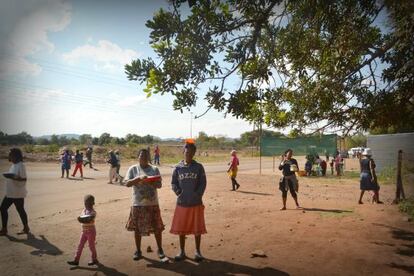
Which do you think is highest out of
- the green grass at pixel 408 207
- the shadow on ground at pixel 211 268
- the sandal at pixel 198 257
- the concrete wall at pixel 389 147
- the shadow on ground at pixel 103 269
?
the concrete wall at pixel 389 147

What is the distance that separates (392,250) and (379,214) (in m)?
3.60

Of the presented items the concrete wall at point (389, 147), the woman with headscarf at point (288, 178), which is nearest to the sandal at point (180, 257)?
the woman with headscarf at point (288, 178)

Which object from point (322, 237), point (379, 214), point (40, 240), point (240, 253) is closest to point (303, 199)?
point (379, 214)

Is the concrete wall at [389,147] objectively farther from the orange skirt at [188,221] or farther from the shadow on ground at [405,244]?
the orange skirt at [188,221]

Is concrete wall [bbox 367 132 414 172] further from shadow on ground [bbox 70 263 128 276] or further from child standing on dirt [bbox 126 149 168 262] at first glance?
shadow on ground [bbox 70 263 128 276]

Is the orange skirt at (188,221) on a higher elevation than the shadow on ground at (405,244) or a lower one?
higher

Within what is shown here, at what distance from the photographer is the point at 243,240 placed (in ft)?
25.1

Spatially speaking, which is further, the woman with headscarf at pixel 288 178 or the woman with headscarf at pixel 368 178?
the woman with headscarf at pixel 368 178

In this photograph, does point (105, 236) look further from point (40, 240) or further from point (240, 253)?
point (240, 253)

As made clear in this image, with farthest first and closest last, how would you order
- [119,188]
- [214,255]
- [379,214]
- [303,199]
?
[119,188], [303,199], [379,214], [214,255]

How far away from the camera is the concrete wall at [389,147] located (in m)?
19.9

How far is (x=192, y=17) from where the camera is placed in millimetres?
5980

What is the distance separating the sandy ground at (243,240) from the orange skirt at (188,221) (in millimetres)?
531

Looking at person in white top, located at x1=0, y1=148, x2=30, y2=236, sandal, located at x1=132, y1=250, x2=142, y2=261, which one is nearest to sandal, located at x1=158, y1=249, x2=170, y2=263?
sandal, located at x1=132, y1=250, x2=142, y2=261
